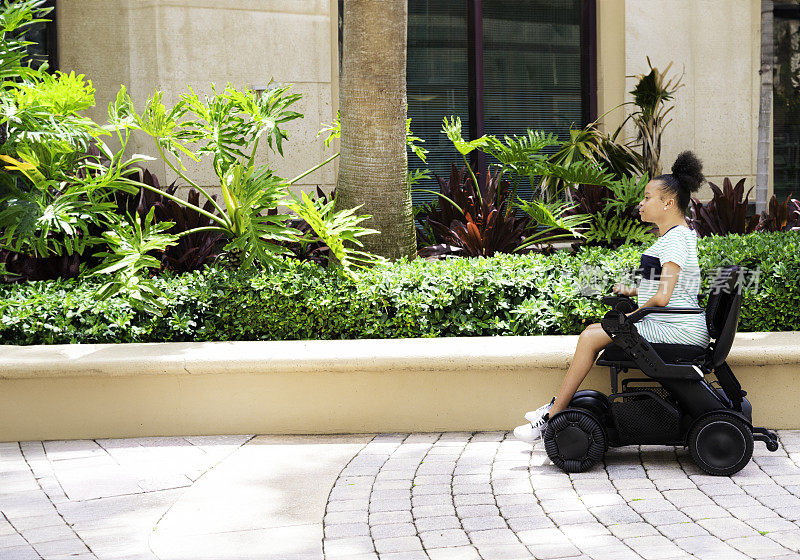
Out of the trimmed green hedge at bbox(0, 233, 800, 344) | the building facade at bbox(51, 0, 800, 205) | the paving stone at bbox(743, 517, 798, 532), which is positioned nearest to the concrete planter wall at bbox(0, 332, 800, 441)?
the trimmed green hedge at bbox(0, 233, 800, 344)

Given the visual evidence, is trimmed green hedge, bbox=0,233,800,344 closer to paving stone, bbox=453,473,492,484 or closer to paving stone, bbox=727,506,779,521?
paving stone, bbox=453,473,492,484

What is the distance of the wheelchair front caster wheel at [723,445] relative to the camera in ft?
16.2

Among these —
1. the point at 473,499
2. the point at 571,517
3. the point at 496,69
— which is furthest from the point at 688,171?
the point at 496,69

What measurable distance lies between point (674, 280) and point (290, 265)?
2.78 m

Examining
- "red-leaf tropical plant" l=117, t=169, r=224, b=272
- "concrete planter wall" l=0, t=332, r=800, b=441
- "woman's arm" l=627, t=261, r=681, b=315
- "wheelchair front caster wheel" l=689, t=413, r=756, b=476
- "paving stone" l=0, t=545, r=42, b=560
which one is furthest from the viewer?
"red-leaf tropical plant" l=117, t=169, r=224, b=272

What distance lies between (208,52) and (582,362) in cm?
595

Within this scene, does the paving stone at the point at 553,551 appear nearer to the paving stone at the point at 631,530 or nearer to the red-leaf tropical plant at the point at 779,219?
the paving stone at the point at 631,530

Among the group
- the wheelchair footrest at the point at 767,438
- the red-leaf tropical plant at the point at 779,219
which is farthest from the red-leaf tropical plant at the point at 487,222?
the wheelchair footrest at the point at 767,438

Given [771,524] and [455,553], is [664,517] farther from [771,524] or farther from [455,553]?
[455,553]

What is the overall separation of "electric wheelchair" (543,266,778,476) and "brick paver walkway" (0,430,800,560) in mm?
149

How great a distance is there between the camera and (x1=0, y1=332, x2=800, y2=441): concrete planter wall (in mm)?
5809

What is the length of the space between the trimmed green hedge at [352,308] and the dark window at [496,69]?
4.06 metres

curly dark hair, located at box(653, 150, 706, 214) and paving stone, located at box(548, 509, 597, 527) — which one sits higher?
curly dark hair, located at box(653, 150, 706, 214)

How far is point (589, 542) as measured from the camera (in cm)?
409
